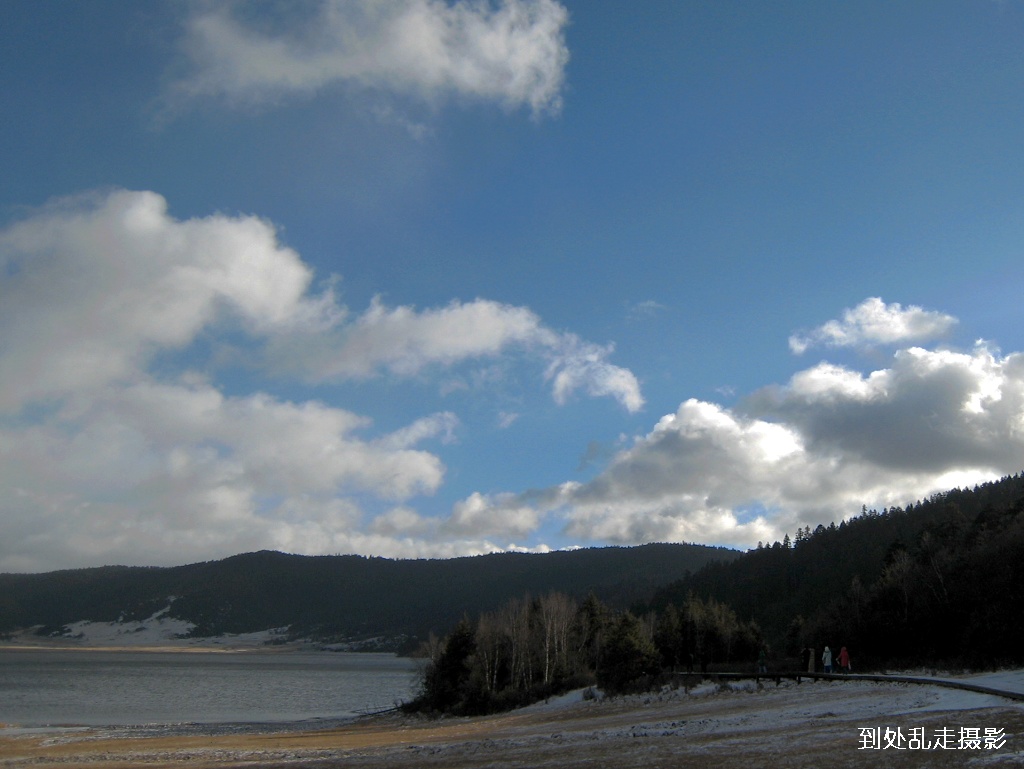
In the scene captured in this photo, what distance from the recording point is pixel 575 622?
89062 mm

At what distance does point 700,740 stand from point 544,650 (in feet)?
205

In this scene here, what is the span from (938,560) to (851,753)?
6888cm

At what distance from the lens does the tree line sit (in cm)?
7338

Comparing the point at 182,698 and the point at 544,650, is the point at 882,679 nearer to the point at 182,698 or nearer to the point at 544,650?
the point at 544,650

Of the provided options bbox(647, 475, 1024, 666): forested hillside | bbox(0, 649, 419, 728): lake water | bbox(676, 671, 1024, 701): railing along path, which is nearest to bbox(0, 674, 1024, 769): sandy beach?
bbox(676, 671, 1024, 701): railing along path

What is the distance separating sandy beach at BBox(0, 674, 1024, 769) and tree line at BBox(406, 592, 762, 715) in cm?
2161

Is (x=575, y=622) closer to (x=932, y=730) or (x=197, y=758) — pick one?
(x=197, y=758)

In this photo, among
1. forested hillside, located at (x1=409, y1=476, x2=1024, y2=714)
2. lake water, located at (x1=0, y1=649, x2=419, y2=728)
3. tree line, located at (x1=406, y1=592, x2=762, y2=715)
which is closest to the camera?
forested hillside, located at (x1=409, y1=476, x2=1024, y2=714)

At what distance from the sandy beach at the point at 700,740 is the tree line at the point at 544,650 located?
21615mm

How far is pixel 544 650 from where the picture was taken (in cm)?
8362

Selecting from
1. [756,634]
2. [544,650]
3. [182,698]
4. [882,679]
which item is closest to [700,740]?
[882,679]

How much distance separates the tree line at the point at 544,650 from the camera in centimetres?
7338

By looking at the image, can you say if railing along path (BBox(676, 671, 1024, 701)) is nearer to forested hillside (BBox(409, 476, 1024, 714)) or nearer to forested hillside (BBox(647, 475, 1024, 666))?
forested hillside (BBox(409, 476, 1024, 714))

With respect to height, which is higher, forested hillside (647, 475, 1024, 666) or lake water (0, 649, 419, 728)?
forested hillside (647, 475, 1024, 666)
